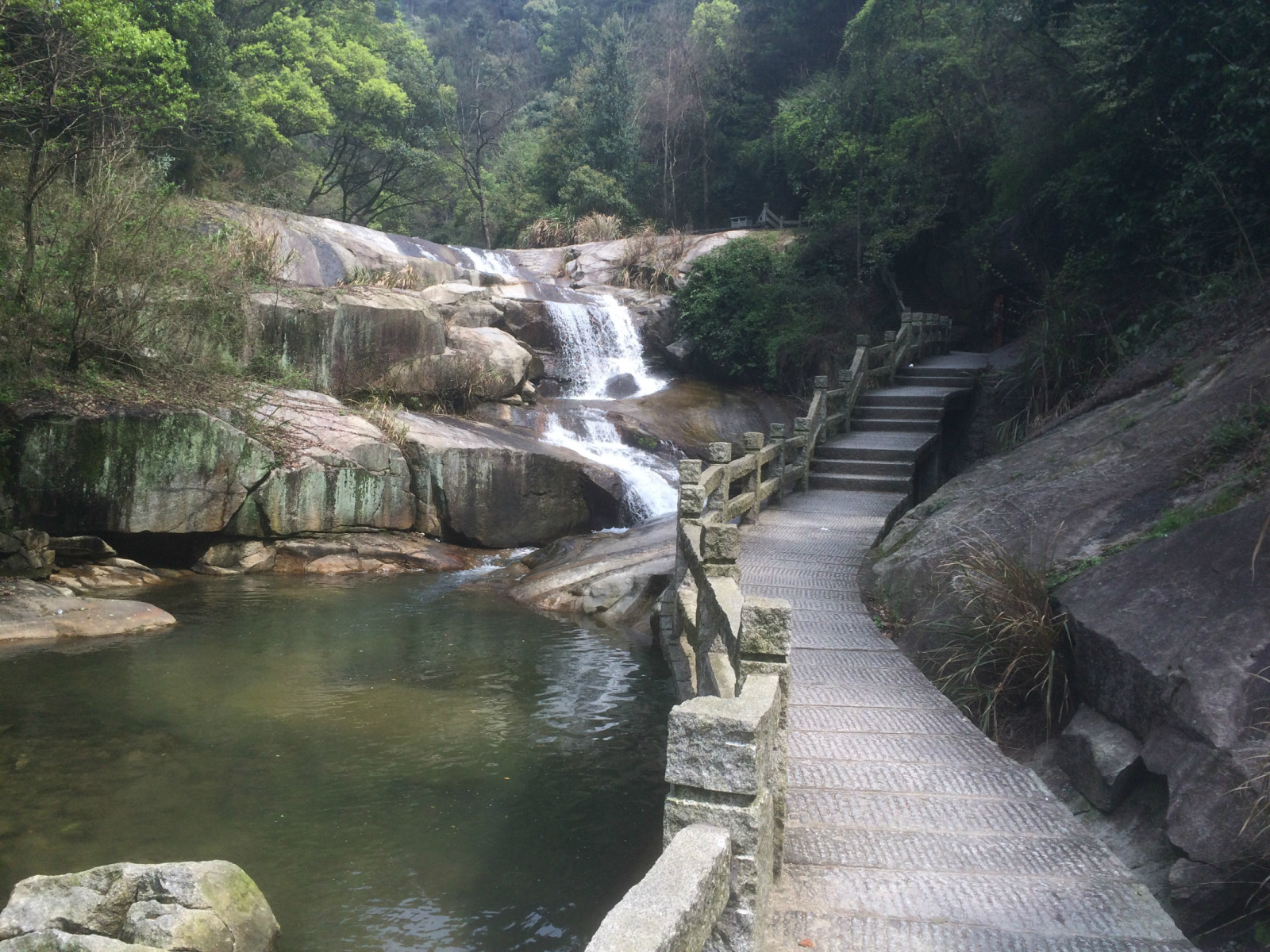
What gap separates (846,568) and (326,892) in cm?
547

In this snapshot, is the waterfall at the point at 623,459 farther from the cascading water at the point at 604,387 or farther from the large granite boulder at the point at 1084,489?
the large granite boulder at the point at 1084,489

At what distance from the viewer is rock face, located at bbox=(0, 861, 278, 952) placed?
4520 millimetres

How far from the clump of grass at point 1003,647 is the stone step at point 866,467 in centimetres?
595

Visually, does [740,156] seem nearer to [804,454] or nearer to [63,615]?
[804,454]

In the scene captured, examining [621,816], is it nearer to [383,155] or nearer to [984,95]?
[984,95]

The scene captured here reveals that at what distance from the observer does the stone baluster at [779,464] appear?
1228 centimetres

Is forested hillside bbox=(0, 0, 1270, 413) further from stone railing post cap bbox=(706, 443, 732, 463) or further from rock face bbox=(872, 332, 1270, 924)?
stone railing post cap bbox=(706, 443, 732, 463)

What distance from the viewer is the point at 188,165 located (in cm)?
2195

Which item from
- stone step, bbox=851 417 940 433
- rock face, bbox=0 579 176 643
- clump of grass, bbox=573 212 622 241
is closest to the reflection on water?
rock face, bbox=0 579 176 643

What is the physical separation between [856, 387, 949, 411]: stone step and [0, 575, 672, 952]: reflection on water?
6983mm

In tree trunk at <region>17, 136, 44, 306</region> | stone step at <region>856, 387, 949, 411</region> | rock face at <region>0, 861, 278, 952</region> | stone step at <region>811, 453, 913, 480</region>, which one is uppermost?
tree trunk at <region>17, 136, 44, 306</region>

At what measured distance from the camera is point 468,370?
1755 centimetres

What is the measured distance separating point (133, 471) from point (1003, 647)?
1113cm

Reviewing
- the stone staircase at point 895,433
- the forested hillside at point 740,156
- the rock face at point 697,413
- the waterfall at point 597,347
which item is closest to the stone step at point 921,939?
the forested hillside at point 740,156
